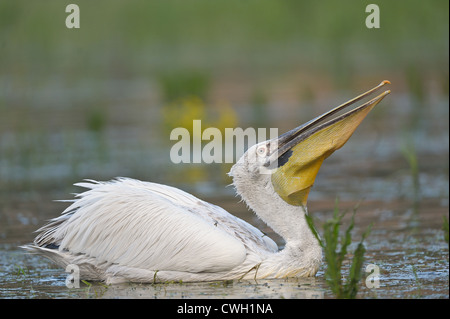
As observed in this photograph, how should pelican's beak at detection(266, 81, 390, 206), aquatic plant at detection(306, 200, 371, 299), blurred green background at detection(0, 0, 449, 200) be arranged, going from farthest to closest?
blurred green background at detection(0, 0, 449, 200) < pelican's beak at detection(266, 81, 390, 206) < aquatic plant at detection(306, 200, 371, 299)

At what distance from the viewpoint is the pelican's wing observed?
244 inches

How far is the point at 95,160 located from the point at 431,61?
984 cm

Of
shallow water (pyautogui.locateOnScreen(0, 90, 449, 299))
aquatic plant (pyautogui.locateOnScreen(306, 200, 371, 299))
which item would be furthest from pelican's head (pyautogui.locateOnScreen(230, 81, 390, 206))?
aquatic plant (pyautogui.locateOnScreen(306, 200, 371, 299))

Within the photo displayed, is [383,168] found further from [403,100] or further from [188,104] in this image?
[403,100]

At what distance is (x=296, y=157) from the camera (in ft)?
21.2

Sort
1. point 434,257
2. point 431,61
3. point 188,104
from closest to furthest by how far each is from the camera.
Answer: point 434,257
point 188,104
point 431,61

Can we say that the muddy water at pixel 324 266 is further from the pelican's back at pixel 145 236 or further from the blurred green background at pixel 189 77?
the blurred green background at pixel 189 77

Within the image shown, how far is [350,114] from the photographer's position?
250 inches

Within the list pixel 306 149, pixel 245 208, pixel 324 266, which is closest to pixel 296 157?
pixel 306 149

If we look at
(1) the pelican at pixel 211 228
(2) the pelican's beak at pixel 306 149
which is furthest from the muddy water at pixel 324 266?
(2) the pelican's beak at pixel 306 149

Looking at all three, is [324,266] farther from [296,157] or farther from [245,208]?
[245,208]

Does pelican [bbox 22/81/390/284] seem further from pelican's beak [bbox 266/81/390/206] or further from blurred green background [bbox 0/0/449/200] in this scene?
blurred green background [bbox 0/0/449/200]
